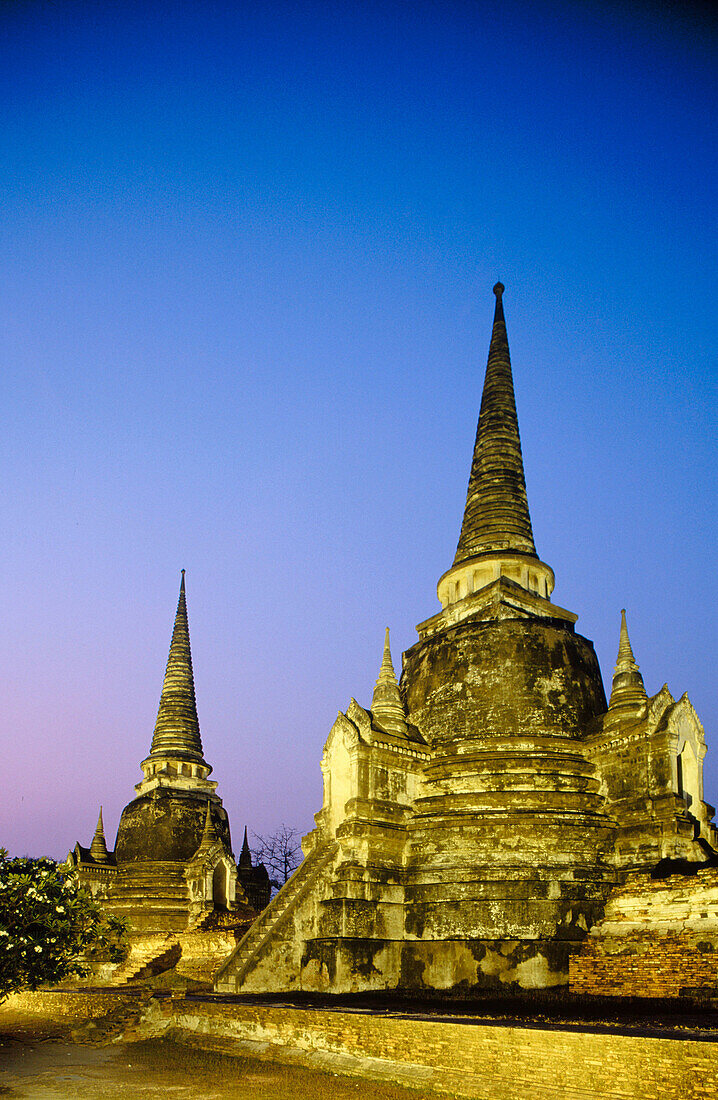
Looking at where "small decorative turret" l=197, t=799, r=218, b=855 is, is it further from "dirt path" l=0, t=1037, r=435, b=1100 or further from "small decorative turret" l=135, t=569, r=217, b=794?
"dirt path" l=0, t=1037, r=435, b=1100

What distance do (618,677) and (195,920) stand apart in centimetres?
1540

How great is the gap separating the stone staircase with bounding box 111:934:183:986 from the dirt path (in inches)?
451

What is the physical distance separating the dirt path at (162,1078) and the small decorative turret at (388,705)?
8.02 metres

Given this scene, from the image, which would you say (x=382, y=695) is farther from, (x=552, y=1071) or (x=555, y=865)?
(x=552, y=1071)

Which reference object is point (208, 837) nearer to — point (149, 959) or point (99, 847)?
point (149, 959)

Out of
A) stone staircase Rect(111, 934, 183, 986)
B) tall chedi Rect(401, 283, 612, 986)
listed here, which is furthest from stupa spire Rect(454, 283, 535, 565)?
stone staircase Rect(111, 934, 183, 986)

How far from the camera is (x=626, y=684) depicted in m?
19.9

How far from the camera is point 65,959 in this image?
15289mm

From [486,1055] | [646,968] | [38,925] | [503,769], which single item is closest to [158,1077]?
[38,925]

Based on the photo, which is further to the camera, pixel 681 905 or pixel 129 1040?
pixel 129 1040

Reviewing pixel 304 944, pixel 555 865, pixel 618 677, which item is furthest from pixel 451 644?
pixel 304 944

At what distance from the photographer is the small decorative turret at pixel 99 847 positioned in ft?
112

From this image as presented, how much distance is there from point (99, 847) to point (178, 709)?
616 centimetres

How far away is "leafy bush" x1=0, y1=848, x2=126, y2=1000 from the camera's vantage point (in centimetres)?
1438
